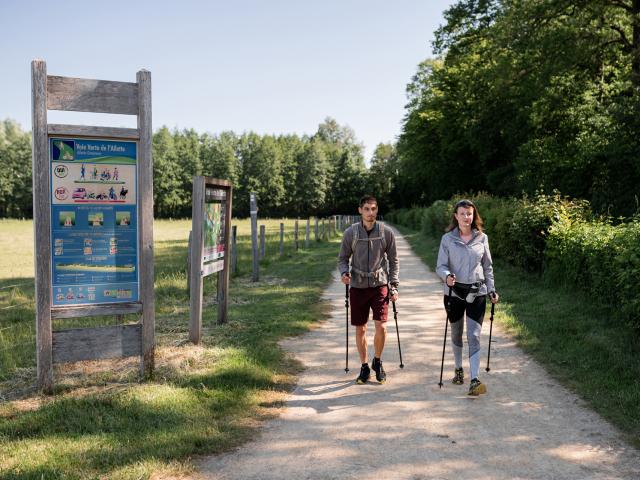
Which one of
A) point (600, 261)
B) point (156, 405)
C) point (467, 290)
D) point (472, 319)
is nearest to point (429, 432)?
point (472, 319)

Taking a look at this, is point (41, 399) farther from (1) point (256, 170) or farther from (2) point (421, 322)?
(1) point (256, 170)

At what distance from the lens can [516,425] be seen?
15.7 ft

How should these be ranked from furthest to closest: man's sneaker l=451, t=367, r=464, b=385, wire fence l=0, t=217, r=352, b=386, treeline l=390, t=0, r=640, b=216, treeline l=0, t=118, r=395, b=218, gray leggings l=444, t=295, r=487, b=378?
1. treeline l=0, t=118, r=395, b=218
2. treeline l=390, t=0, r=640, b=216
3. wire fence l=0, t=217, r=352, b=386
4. man's sneaker l=451, t=367, r=464, b=385
5. gray leggings l=444, t=295, r=487, b=378

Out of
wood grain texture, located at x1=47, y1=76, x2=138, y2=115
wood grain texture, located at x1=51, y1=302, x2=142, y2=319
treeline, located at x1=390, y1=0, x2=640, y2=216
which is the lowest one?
wood grain texture, located at x1=51, y1=302, x2=142, y2=319

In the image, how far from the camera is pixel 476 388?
5.58 meters

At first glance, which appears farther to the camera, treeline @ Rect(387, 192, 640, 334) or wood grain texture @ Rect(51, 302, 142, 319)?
treeline @ Rect(387, 192, 640, 334)

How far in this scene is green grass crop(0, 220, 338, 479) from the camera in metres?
4.01

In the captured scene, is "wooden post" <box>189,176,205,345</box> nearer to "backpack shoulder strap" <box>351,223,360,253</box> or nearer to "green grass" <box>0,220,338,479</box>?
"green grass" <box>0,220,338,479</box>

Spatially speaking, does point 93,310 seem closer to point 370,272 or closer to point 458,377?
point 370,272

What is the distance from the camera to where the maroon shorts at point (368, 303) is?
604 centimetres

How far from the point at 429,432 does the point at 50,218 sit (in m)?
4.11

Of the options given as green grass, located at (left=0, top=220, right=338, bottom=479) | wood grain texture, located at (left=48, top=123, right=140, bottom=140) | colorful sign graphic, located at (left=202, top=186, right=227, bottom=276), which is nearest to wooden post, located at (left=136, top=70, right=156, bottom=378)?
wood grain texture, located at (left=48, top=123, right=140, bottom=140)

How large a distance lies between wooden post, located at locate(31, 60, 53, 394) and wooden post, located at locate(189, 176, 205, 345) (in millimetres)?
2005

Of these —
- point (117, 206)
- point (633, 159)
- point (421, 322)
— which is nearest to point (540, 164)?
point (633, 159)
